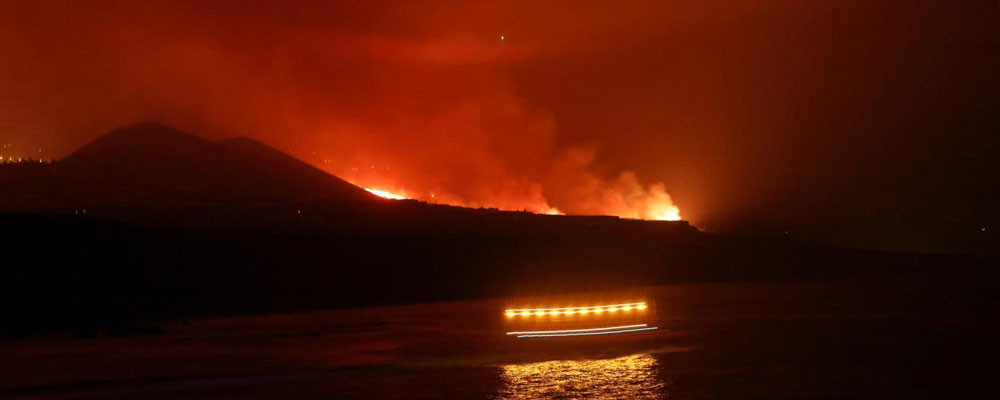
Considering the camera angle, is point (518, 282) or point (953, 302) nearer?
point (953, 302)

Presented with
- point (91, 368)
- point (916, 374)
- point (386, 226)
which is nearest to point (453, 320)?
point (91, 368)

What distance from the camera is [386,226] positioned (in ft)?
194

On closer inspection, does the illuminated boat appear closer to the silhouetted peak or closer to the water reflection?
the water reflection

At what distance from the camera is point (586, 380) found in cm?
1470

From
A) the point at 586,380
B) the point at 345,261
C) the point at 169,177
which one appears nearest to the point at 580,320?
the point at 586,380

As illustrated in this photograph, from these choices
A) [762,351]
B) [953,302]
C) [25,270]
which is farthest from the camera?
[25,270]

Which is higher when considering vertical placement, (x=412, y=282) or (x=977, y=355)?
(x=412, y=282)

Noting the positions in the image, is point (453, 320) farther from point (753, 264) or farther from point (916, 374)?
point (753, 264)

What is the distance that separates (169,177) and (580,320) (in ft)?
169

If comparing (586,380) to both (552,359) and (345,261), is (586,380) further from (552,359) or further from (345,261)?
(345,261)

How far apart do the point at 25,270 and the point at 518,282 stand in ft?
73.4

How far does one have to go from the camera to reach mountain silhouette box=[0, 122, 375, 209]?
6316 centimetres

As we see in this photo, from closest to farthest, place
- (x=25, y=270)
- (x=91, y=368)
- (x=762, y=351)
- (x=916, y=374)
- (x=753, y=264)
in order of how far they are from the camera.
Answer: (x=916, y=374), (x=762, y=351), (x=91, y=368), (x=25, y=270), (x=753, y=264)

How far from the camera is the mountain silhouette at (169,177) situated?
6316 cm
